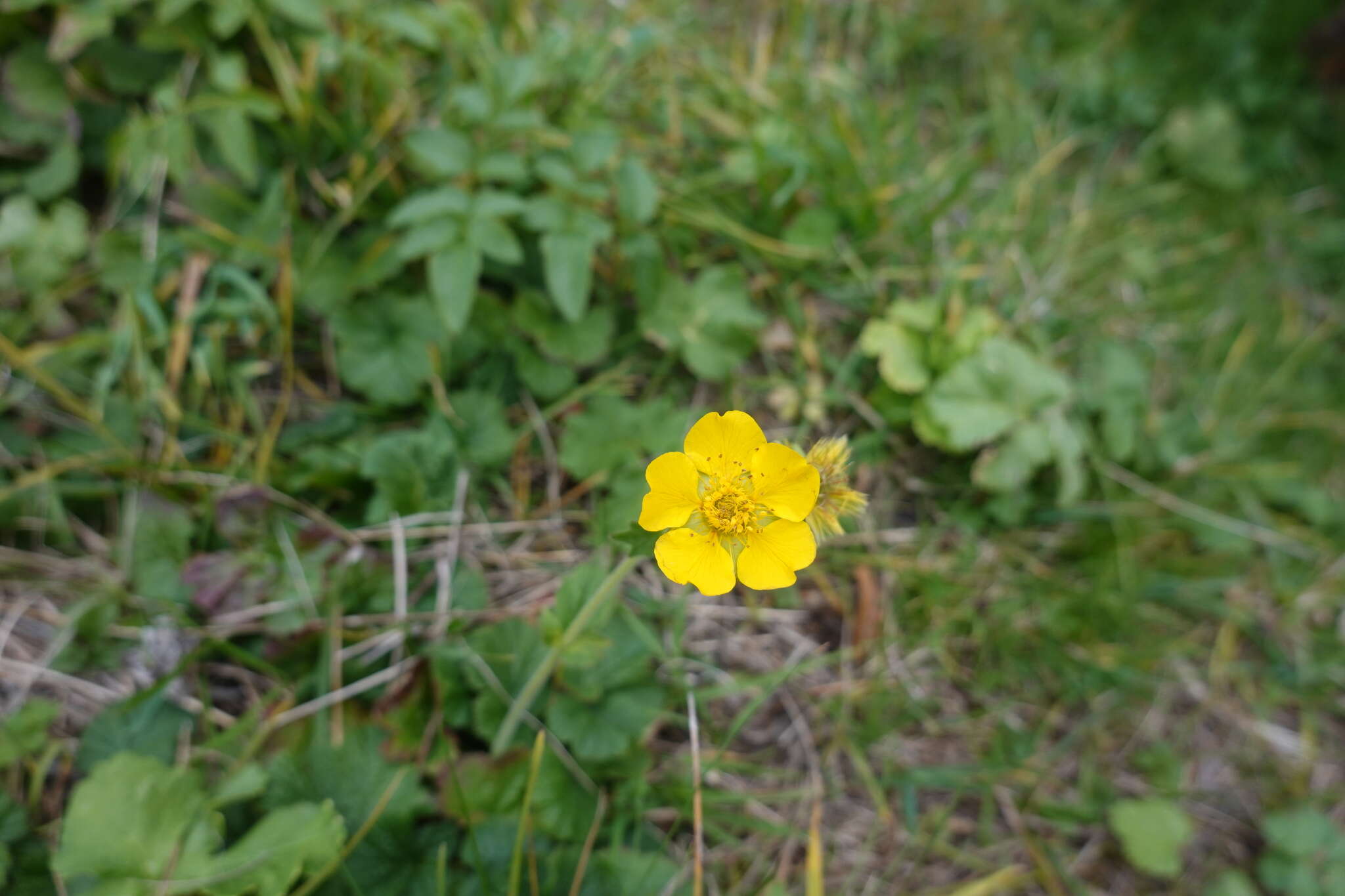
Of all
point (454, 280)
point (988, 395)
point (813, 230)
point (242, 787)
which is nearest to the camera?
point (242, 787)

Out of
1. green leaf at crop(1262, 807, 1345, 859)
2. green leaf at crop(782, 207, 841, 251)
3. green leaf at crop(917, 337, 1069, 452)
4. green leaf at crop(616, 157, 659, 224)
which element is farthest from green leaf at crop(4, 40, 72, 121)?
green leaf at crop(1262, 807, 1345, 859)

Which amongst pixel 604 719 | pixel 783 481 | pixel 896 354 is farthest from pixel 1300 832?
pixel 783 481

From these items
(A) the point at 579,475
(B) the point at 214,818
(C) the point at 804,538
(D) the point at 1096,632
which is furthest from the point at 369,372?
(D) the point at 1096,632

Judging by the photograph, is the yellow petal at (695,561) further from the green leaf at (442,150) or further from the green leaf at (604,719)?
the green leaf at (442,150)

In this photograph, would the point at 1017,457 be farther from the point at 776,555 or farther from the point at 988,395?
the point at 776,555

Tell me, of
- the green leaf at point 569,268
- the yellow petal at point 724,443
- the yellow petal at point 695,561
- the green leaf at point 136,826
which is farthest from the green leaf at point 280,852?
the green leaf at point 569,268

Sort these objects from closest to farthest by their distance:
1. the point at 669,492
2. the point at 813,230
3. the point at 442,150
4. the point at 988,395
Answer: the point at 669,492 → the point at 442,150 → the point at 988,395 → the point at 813,230
